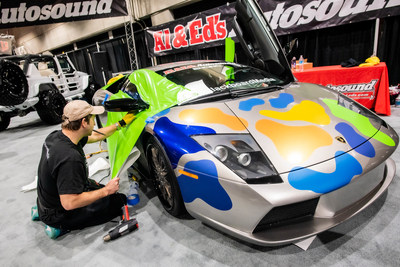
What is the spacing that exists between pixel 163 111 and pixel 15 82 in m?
4.58

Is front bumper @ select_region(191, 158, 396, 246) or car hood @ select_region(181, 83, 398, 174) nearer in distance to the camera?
front bumper @ select_region(191, 158, 396, 246)

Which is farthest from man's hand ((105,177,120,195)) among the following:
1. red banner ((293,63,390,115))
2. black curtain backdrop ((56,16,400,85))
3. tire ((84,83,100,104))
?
tire ((84,83,100,104))

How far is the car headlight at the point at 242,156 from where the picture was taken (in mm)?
1138

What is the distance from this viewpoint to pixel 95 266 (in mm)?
1398

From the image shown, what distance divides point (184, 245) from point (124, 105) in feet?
3.45

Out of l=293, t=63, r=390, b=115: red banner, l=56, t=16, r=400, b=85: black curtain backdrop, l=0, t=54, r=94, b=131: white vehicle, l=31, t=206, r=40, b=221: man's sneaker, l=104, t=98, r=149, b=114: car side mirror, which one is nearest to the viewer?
l=104, t=98, r=149, b=114: car side mirror

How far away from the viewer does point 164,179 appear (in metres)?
1.70

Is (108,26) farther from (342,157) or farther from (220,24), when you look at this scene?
(342,157)

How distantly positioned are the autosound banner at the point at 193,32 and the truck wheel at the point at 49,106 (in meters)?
3.53

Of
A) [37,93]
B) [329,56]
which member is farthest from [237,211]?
[37,93]

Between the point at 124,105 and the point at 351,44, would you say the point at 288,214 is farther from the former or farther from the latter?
the point at 351,44

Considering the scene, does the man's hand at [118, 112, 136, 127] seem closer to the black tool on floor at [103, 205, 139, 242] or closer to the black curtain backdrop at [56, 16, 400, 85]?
the black tool on floor at [103, 205, 139, 242]

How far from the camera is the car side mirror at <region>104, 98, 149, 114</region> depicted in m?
1.76

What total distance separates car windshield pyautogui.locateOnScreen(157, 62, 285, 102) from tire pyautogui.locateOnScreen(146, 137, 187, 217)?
547 millimetres
